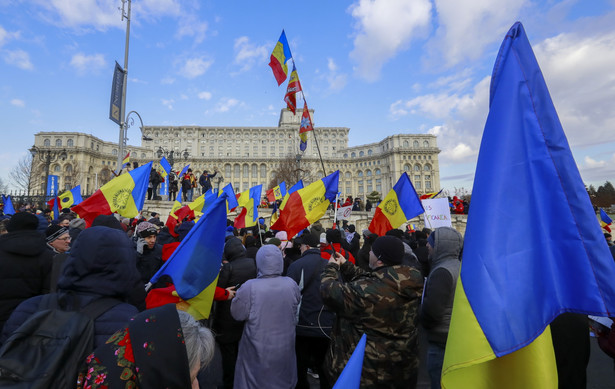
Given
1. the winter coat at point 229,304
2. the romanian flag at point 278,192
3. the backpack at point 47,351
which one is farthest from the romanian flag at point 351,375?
the romanian flag at point 278,192

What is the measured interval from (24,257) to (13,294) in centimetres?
31

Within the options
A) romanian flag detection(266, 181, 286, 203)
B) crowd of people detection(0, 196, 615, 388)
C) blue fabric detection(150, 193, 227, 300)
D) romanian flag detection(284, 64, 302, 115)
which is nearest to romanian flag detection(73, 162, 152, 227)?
crowd of people detection(0, 196, 615, 388)

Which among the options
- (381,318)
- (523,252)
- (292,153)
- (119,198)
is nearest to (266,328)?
(381,318)

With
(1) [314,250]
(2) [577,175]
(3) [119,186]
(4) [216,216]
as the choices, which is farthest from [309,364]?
(3) [119,186]

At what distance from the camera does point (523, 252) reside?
1321 millimetres

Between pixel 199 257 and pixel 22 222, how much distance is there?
166 cm

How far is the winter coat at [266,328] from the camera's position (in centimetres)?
296

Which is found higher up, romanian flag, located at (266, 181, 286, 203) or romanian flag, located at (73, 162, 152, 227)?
romanian flag, located at (266, 181, 286, 203)

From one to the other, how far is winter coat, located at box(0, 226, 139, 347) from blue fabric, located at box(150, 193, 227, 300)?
713mm

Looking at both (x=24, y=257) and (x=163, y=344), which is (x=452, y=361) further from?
(x=24, y=257)

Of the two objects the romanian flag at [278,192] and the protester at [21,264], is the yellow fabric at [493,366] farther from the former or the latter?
the romanian flag at [278,192]

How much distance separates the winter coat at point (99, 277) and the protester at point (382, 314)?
1413mm

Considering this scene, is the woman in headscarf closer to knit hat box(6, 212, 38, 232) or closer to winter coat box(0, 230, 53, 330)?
winter coat box(0, 230, 53, 330)

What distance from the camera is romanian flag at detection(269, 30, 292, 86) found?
9.30 m
